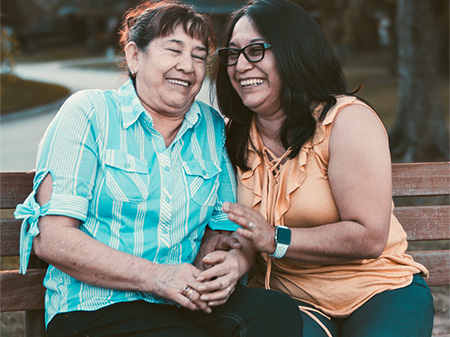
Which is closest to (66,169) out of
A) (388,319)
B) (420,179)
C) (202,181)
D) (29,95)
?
(202,181)

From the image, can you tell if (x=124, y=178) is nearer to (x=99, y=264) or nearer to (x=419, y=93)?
(x=99, y=264)

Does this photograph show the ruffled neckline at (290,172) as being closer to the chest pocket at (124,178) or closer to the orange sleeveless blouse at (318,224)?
the orange sleeveless blouse at (318,224)

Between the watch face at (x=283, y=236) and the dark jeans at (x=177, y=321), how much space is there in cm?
22

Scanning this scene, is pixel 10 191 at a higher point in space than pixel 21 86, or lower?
higher

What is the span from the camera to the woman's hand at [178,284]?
8.30 ft

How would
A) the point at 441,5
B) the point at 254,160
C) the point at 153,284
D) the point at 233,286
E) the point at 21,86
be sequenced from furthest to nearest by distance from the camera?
the point at 21,86, the point at 441,5, the point at 254,160, the point at 233,286, the point at 153,284

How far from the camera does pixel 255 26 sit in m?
2.99

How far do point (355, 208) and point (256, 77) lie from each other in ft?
2.56

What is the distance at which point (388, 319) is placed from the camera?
2715 millimetres

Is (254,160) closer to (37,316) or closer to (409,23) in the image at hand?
(37,316)

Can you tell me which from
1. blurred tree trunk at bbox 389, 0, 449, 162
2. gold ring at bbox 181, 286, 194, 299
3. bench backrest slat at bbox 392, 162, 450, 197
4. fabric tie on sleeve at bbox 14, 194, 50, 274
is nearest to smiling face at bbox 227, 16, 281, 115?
bench backrest slat at bbox 392, 162, 450, 197

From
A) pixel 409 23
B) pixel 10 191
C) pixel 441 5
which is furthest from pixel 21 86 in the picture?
pixel 10 191

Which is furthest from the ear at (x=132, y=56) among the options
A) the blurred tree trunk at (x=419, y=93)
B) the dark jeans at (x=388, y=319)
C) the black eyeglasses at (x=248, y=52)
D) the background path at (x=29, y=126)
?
the blurred tree trunk at (x=419, y=93)

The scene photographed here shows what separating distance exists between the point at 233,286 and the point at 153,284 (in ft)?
1.25
